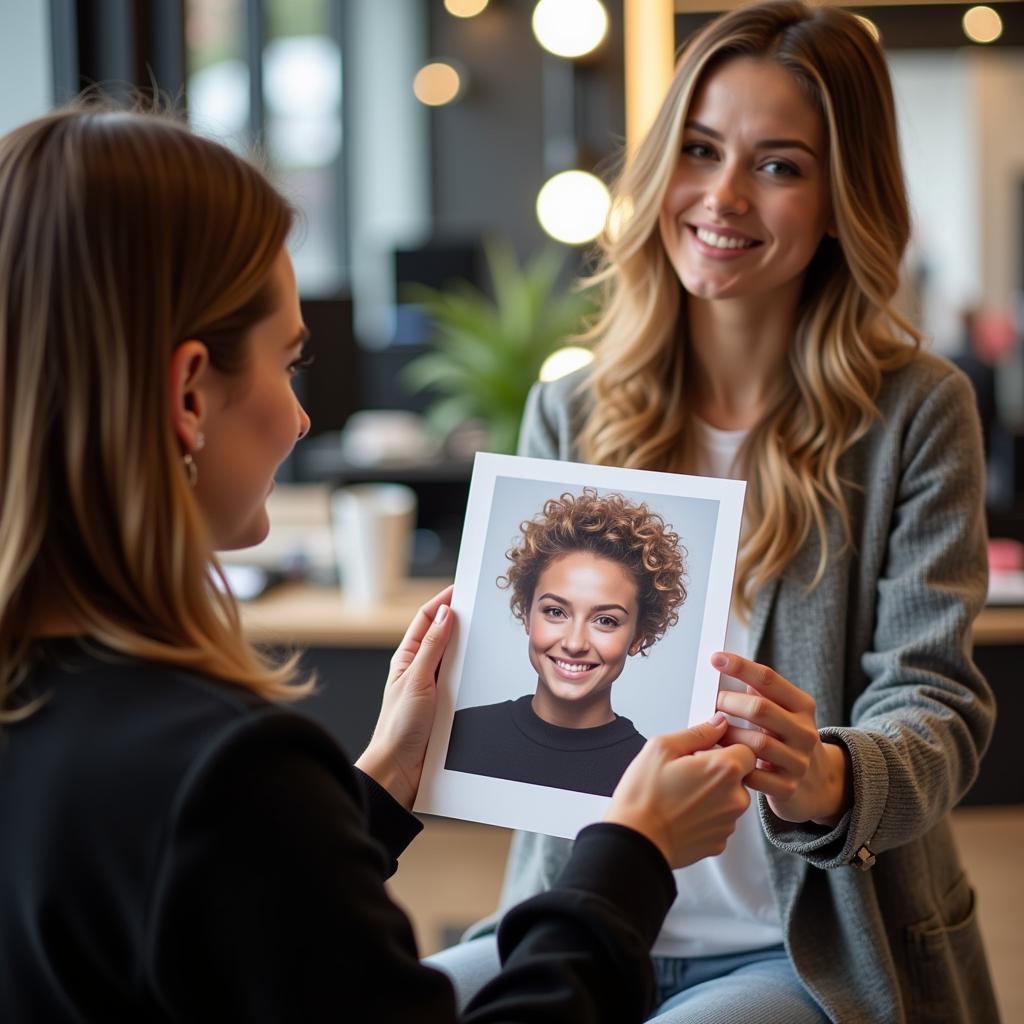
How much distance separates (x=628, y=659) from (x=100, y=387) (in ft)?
1.81

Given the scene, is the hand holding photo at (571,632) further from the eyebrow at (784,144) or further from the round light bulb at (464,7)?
the round light bulb at (464,7)

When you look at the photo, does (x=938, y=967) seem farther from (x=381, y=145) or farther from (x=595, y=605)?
(x=381, y=145)

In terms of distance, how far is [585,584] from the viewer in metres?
1.18

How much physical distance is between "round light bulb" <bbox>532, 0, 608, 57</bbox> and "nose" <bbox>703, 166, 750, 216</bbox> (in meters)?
1.99

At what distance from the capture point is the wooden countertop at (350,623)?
7.74ft

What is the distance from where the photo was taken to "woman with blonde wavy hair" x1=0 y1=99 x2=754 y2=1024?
2.37 feet

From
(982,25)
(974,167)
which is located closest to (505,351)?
(982,25)

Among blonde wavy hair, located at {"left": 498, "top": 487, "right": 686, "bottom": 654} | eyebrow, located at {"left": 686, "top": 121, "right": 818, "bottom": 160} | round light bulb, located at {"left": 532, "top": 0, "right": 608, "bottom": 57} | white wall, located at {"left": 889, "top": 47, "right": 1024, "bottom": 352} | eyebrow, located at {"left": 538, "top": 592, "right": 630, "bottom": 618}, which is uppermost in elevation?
white wall, located at {"left": 889, "top": 47, "right": 1024, "bottom": 352}

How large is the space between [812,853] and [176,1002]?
681 millimetres

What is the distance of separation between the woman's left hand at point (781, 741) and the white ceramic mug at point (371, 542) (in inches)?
55.8

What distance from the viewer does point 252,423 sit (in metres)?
0.90

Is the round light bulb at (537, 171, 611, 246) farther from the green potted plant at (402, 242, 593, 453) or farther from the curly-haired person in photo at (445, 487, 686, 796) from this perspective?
the curly-haired person in photo at (445, 487, 686, 796)

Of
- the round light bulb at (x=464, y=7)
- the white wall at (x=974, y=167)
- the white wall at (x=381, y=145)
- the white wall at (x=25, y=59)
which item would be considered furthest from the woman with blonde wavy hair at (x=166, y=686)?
the white wall at (x=974, y=167)

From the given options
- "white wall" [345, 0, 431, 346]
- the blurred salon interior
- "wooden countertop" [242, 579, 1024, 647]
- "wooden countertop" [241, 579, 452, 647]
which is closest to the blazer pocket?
the blurred salon interior
